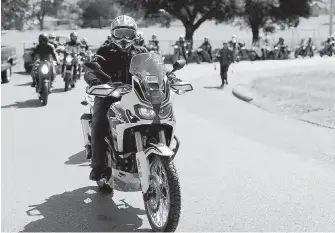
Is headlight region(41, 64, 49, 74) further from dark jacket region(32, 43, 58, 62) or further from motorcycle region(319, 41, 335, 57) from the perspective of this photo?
motorcycle region(319, 41, 335, 57)

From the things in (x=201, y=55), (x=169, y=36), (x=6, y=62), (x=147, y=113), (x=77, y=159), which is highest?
(x=147, y=113)

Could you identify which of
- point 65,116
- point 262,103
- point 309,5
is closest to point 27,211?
point 65,116

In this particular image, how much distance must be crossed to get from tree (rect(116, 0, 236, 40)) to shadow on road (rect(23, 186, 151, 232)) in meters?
38.5

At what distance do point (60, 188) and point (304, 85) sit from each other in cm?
1593

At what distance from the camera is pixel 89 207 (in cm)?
650

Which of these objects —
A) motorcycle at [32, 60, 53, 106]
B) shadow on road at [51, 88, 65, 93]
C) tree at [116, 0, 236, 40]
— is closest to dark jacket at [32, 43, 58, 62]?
motorcycle at [32, 60, 53, 106]

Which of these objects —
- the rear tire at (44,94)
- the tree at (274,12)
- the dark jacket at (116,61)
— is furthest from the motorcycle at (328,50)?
the dark jacket at (116,61)

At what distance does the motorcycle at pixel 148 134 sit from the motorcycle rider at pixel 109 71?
7.6 inches

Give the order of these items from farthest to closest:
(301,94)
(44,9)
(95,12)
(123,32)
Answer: (44,9) < (95,12) < (301,94) < (123,32)

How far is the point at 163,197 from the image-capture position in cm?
552

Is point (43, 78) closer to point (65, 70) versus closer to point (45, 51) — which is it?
point (45, 51)

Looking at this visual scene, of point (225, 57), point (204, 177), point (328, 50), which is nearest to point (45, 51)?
point (225, 57)

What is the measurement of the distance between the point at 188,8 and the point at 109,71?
40.4 m

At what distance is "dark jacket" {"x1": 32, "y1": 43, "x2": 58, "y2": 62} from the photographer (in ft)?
54.0
